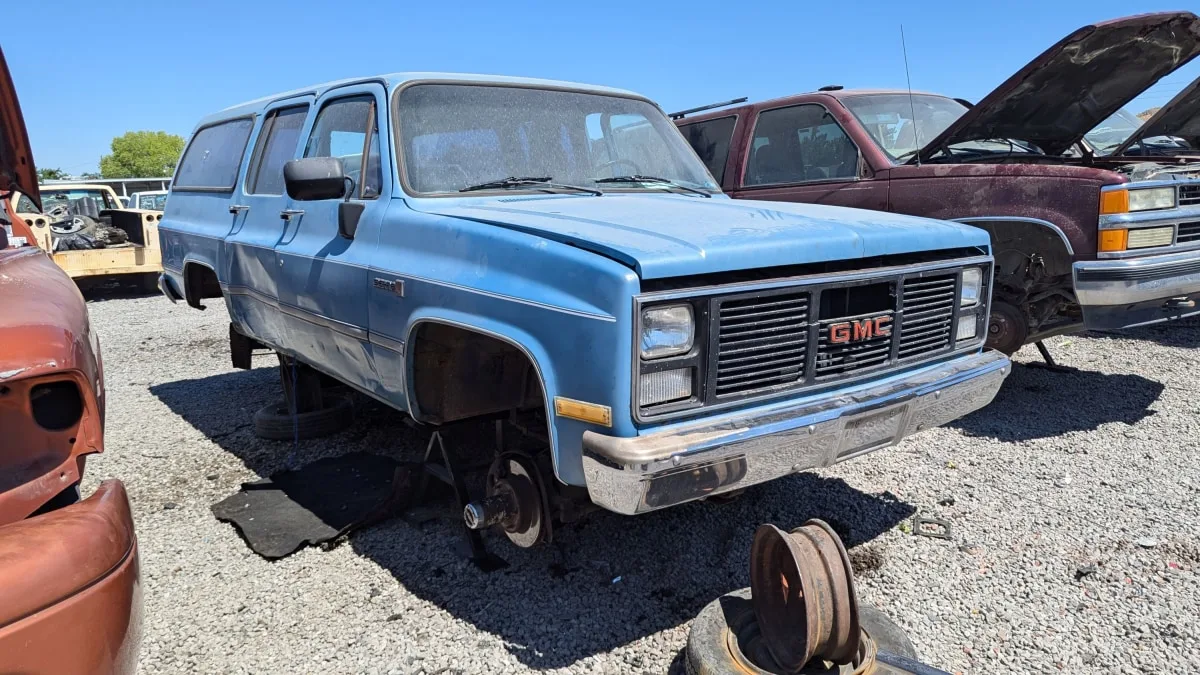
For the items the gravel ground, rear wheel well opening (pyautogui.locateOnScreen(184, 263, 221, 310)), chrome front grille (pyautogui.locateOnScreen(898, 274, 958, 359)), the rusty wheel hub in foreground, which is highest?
chrome front grille (pyautogui.locateOnScreen(898, 274, 958, 359))

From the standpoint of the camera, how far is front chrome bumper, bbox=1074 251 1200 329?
14.4ft

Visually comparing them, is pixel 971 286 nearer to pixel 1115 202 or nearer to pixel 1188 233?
pixel 1115 202

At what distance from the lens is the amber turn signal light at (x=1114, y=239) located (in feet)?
14.5

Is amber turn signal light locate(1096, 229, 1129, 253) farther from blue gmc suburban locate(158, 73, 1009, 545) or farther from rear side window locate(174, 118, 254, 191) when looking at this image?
rear side window locate(174, 118, 254, 191)

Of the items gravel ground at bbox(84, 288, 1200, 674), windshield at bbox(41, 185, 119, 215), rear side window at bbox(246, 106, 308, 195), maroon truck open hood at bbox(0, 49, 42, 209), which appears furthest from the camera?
windshield at bbox(41, 185, 119, 215)

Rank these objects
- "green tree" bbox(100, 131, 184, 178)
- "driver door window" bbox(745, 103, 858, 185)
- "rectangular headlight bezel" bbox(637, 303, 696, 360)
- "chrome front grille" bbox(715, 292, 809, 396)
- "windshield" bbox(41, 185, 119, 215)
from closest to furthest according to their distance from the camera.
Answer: "rectangular headlight bezel" bbox(637, 303, 696, 360)
"chrome front grille" bbox(715, 292, 809, 396)
"driver door window" bbox(745, 103, 858, 185)
"windshield" bbox(41, 185, 119, 215)
"green tree" bbox(100, 131, 184, 178)

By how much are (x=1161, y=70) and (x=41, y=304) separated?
668cm

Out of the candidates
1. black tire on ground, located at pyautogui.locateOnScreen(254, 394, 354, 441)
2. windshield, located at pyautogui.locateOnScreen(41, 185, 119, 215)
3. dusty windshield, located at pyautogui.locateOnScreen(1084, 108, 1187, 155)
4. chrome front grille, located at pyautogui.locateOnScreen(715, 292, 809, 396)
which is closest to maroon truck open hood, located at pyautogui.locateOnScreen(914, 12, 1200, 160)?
dusty windshield, located at pyautogui.locateOnScreen(1084, 108, 1187, 155)

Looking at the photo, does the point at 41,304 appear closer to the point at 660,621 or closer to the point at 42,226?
the point at 660,621

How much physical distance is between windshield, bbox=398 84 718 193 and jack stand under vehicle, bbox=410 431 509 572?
1189 millimetres

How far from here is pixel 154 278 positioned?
12805 mm

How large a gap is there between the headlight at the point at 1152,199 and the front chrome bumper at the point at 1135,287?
0.96 ft

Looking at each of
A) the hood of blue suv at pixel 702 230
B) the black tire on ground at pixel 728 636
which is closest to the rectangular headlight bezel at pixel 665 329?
the hood of blue suv at pixel 702 230

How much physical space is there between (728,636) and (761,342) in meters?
0.92
